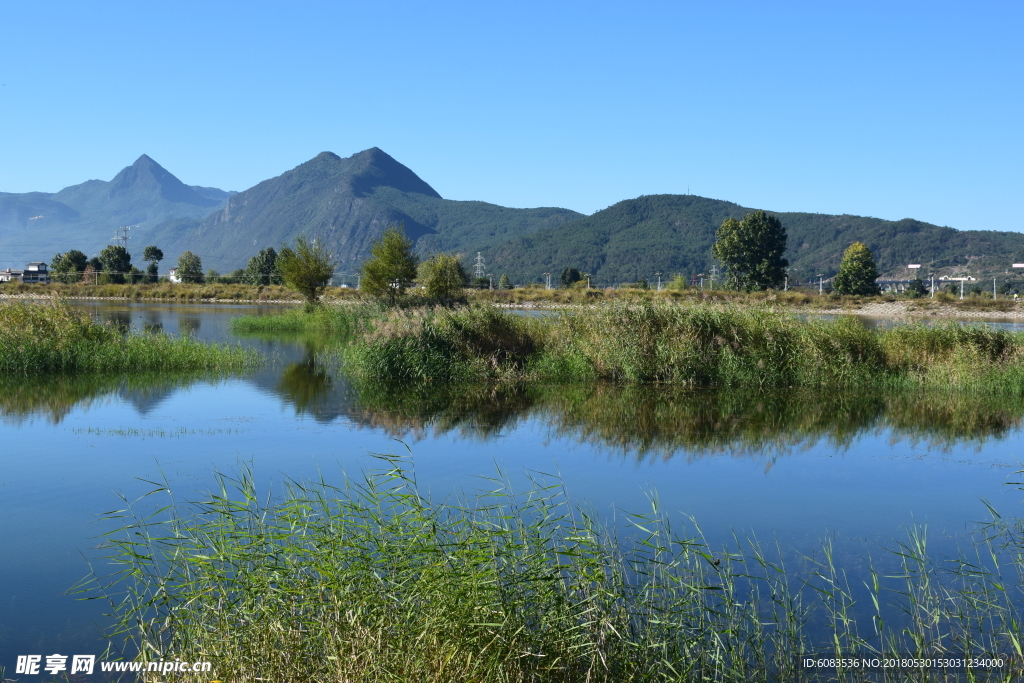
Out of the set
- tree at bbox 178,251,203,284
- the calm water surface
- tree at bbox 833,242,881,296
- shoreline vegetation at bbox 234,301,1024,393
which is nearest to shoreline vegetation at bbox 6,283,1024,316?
tree at bbox 833,242,881,296

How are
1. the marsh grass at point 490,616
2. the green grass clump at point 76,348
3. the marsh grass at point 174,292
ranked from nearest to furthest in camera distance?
the marsh grass at point 490,616
the green grass clump at point 76,348
the marsh grass at point 174,292

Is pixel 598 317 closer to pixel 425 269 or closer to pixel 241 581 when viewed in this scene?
pixel 241 581

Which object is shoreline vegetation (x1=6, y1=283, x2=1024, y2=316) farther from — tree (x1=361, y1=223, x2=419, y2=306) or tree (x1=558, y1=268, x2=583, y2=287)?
tree (x1=558, y1=268, x2=583, y2=287)

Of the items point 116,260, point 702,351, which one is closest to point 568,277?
point 116,260

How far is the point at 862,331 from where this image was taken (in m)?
18.3

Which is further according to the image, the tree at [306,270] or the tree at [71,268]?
the tree at [71,268]

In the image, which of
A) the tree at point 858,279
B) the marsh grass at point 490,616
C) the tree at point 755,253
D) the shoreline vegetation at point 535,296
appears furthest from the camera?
the tree at point 755,253

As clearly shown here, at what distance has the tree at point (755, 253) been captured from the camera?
74000 mm

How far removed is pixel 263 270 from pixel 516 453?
79.1 meters

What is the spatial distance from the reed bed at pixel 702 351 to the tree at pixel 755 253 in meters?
56.0

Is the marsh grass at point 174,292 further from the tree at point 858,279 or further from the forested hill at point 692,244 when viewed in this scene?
the forested hill at point 692,244

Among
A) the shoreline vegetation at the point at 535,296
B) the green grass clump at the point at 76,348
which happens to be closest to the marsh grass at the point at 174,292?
the shoreline vegetation at the point at 535,296

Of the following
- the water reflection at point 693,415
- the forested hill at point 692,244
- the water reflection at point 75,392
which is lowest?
the water reflection at point 75,392

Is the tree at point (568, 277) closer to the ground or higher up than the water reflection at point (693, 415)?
higher up
